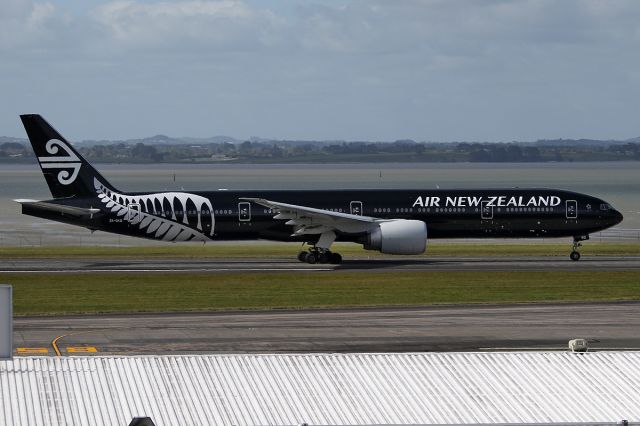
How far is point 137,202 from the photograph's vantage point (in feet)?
229

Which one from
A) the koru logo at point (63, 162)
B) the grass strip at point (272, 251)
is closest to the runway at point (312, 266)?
the grass strip at point (272, 251)

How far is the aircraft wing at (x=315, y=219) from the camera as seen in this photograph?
6744 cm

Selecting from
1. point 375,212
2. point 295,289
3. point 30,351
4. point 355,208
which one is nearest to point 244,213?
point 355,208

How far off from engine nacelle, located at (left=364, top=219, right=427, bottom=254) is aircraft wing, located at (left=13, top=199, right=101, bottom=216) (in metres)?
16.2

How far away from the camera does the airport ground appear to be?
40.1 meters

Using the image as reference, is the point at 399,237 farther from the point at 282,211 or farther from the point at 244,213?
the point at 244,213

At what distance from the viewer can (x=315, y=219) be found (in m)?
68.2

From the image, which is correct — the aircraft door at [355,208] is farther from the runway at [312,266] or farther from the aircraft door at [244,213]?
the aircraft door at [244,213]

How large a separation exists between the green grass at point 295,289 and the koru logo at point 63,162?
8.31 metres

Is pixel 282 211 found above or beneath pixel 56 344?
above

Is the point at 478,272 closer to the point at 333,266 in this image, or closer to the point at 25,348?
the point at 333,266

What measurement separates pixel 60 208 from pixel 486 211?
79.7 ft

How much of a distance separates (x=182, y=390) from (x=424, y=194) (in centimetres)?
4851

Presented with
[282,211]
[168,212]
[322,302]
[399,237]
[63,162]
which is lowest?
[322,302]
